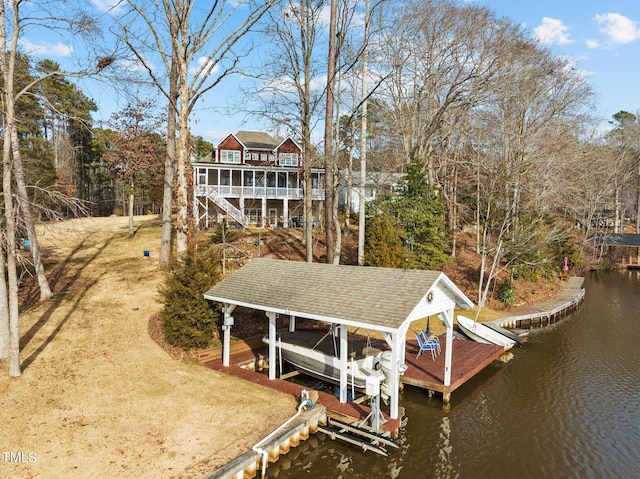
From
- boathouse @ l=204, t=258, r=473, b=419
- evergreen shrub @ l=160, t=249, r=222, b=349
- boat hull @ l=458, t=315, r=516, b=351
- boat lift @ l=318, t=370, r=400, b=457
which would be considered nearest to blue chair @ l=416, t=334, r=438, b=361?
boathouse @ l=204, t=258, r=473, b=419

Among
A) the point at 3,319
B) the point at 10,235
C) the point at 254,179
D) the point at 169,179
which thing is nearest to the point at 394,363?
the point at 10,235

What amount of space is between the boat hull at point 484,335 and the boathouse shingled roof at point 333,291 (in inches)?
236

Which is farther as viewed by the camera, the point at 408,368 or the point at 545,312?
the point at 545,312

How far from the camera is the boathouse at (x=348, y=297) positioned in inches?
428

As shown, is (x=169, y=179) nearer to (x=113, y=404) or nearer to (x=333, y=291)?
(x=333, y=291)

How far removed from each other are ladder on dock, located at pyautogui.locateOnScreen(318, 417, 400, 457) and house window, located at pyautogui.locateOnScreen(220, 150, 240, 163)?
3539cm

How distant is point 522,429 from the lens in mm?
11930

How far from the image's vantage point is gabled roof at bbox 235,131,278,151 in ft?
146

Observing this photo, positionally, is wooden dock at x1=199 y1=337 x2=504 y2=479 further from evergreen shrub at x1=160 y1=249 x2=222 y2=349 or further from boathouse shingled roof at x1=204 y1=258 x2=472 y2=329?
boathouse shingled roof at x1=204 y1=258 x2=472 y2=329

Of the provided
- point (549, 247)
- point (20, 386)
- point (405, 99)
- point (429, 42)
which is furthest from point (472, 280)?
point (20, 386)

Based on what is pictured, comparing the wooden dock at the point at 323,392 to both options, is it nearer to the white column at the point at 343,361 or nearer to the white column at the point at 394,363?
the white column at the point at 343,361

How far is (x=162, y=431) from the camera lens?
32.6ft

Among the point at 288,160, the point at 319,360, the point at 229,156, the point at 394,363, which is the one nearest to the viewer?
the point at 394,363

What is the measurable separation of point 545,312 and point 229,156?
31.3 meters
